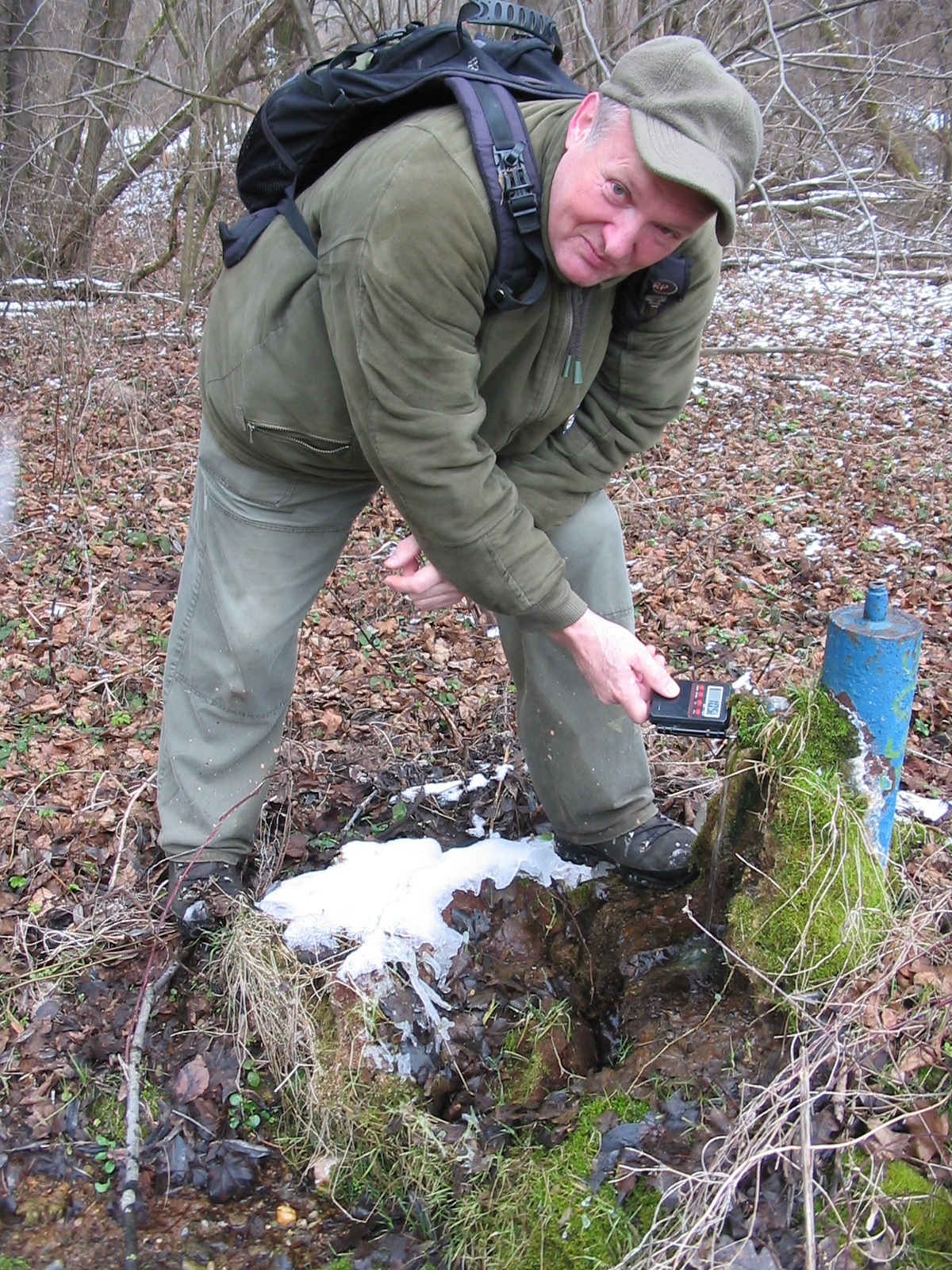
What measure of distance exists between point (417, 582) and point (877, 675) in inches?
46.3

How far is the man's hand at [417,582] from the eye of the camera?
8.54 ft

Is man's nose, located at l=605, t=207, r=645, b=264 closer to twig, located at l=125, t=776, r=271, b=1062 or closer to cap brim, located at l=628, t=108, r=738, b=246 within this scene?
cap brim, located at l=628, t=108, r=738, b=246

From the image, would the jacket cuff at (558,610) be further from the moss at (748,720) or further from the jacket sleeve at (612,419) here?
the moss at (748,720)

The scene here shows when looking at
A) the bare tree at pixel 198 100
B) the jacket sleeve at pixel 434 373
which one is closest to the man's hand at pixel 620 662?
the jacket sleeve at pixel 434 373

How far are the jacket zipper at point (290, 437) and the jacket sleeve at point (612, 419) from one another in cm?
47

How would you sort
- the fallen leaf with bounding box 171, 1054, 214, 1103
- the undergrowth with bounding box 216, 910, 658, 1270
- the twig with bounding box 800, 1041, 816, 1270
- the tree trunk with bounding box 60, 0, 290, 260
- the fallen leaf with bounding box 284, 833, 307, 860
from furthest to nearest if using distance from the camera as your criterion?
the tree trunk with bounding box 60, 0, 290, 260 < the fallen leaf with bounding box 284, 833, 307, 860 < the fallen leaf with bounding box 171, 1054, 214, 1103 < the undergrowth with bounding box 216, 910, 658, 1270 < the twig with bounding box 800, 1041, 816, 1270

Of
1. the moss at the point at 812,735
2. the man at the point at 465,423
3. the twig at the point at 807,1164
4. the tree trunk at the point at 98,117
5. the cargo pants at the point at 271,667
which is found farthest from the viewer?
the tree trunk at the point at 98,117

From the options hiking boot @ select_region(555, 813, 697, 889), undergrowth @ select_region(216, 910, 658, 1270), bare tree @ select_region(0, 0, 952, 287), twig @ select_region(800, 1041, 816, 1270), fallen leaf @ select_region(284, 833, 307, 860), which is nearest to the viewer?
twig @ select_region(800, 1041, 816, 1270)

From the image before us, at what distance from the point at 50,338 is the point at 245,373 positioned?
6295 millimetres

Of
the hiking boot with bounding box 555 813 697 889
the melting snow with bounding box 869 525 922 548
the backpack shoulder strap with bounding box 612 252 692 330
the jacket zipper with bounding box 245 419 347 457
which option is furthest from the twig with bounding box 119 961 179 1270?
the melting snow with bounding box 869 525 922 548

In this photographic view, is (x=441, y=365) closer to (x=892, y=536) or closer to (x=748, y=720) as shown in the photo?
(x=748, y=720)

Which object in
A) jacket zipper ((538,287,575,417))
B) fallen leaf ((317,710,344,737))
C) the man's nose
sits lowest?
fallen leaf ((317,710,344,737))

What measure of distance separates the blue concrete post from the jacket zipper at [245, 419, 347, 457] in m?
1.33

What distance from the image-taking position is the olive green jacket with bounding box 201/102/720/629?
203 centimetres
